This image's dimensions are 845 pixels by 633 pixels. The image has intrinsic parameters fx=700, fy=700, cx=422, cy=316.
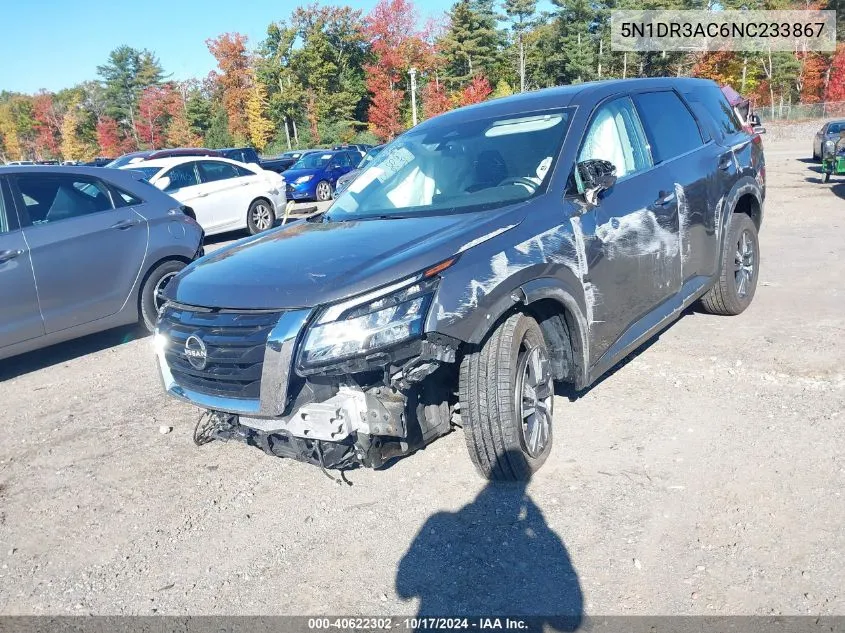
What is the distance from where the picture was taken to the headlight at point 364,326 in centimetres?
296

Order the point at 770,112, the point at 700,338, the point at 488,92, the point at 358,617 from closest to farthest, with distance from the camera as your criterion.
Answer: the point at 358,617, the point at 700,338, the point at 770,112, the point at 488,92

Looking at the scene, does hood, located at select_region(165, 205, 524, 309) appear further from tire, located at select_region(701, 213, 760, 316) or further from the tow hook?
tire, located at select_region(701, 213, 760, 316)

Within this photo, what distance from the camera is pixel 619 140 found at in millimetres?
4426

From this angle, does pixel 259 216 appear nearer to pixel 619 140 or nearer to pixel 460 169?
pixel 460 169

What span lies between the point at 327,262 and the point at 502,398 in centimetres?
105

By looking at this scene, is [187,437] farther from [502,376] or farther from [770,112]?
[770,112]

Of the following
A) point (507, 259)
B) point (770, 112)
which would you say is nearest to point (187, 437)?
point (507, 259)

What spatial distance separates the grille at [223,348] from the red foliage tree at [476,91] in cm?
5519

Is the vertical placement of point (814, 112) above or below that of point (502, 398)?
below

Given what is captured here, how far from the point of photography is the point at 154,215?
684 cm

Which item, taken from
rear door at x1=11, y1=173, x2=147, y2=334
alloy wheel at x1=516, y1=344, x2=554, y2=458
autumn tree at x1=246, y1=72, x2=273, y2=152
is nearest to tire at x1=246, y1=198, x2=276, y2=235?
rear door at x1=11, y1=173, x2=147, y2=334

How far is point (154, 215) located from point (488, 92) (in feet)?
182

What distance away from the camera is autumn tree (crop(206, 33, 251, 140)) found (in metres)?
66.8

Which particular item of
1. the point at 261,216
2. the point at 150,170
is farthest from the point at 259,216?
the point at 150,170
